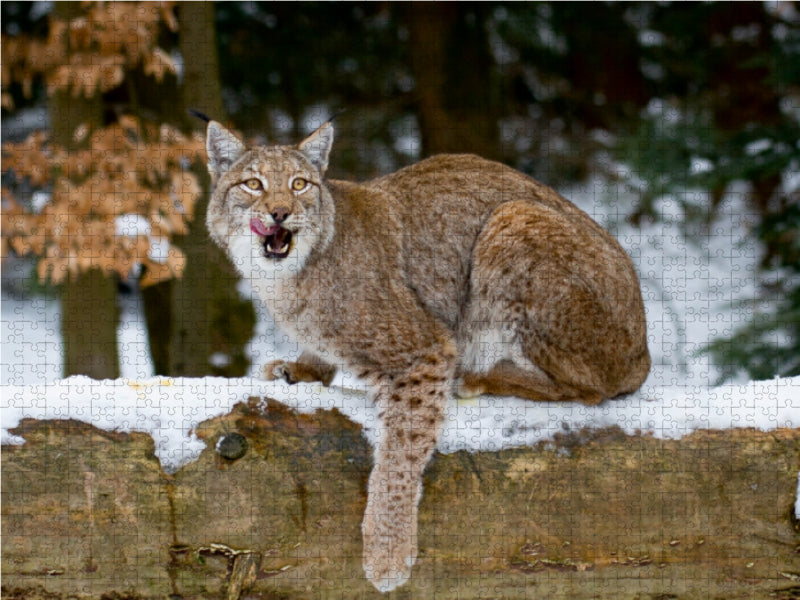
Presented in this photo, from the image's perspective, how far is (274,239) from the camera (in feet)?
13.4

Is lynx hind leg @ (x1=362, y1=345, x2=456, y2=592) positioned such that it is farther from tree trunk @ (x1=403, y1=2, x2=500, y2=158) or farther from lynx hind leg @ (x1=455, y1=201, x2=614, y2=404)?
tree trunk @ (x1=403, y1=2, x2=500, y2=158)

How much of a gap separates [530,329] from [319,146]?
50.5 inches

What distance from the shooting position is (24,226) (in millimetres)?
6809

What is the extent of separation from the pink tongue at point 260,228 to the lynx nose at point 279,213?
5cm

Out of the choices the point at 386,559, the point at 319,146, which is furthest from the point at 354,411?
the point at 319,146

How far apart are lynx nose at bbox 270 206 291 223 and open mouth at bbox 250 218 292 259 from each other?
6 cm

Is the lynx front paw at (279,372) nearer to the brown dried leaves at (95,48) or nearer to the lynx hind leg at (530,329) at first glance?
the lynx hind leg at (530,329)

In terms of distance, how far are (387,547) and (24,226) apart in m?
4.38

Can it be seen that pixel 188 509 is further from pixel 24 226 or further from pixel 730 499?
pixel 24 226

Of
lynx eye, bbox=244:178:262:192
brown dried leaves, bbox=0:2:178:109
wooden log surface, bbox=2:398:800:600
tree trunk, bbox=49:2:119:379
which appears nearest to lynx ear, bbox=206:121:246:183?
lynx eye, bbox=244:178:262:192

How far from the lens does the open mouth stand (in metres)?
4.05

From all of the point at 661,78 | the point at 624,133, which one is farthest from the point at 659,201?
the point at 661,78

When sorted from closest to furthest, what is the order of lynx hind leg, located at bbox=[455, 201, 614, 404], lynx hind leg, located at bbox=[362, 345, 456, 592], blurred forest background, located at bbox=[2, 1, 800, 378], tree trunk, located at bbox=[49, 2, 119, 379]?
lynx hind leg, located at bbox=[362, 345, 456, 592] → lynx hind leg, located at bbox=[455, 201, 614, 404] → blurred forest background, located at bbox=[2, 1, 800, 378] → tree trunk, located at bbox=[49, 2, 119, 379]

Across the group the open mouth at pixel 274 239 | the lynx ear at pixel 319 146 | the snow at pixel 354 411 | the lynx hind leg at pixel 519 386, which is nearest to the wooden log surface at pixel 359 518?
the snow at pixel 354 411
